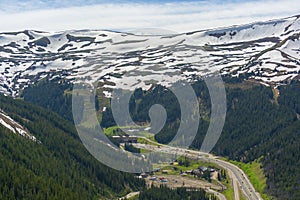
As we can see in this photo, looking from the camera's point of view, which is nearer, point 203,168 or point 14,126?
point 14,126

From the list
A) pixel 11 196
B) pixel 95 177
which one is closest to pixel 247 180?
pixel 95 177

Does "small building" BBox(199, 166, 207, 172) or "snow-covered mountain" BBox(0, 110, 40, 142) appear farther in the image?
"small building" BBox(199, 166, 207, 172)

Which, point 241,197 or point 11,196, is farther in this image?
point 241,197

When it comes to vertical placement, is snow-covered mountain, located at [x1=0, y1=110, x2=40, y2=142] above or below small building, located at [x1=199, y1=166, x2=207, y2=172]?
above

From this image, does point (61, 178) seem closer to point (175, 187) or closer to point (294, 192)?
point (175, 187)

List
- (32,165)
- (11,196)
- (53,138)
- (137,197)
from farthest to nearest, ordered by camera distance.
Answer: (53,138), (137,197), (32,165), (11,196)

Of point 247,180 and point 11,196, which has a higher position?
point 11,196

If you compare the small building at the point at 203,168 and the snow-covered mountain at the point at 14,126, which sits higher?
the snow-covered mountain at the point at 14,126

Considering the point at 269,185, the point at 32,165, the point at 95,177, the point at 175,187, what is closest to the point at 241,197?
the point at 269,185

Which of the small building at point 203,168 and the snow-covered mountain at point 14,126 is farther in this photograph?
the small building at point 203,168

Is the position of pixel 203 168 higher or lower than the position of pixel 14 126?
lower

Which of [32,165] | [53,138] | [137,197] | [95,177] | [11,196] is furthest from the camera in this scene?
[53,138]
